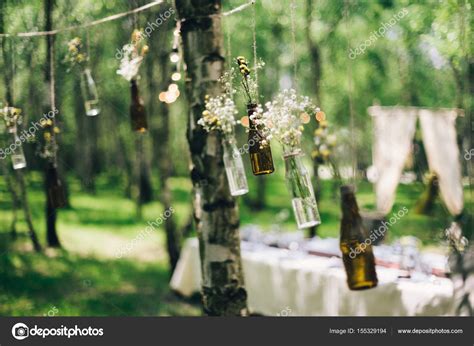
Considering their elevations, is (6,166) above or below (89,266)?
above

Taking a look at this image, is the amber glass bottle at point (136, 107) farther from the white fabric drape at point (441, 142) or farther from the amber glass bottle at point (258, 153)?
the white fabric drape at point (441, 142)

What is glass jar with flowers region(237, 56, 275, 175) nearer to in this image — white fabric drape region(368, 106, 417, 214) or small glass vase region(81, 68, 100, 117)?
small glass vase region(81, 68, 100, 117)

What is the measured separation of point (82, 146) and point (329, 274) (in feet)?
22.3

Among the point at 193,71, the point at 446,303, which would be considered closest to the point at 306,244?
the point at 446,303

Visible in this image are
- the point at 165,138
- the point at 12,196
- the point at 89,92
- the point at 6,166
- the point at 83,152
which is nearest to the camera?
the point at 89,92

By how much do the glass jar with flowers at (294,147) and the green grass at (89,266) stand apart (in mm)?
2534

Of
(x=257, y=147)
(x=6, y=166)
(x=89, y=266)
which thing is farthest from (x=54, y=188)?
(x=89, y=266)

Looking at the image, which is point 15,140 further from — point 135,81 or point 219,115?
point 219,115

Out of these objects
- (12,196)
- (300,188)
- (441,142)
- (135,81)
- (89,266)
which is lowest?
(89,266)

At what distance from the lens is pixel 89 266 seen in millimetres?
6023

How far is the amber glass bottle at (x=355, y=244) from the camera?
2.40m

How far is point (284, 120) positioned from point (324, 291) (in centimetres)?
139

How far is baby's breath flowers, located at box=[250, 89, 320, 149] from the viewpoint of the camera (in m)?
2.55

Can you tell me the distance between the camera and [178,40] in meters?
3.04
